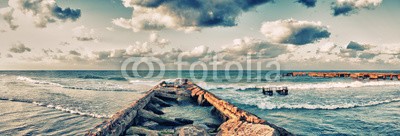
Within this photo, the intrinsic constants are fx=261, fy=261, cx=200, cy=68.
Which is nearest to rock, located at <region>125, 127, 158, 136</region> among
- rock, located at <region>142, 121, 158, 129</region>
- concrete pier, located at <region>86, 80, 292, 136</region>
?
concrete pier, located at <region>86, 80, 292, 136</region>

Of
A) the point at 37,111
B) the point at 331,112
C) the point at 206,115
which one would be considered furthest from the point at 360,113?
the point at 37,111

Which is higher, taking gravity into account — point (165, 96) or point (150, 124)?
point (165, 96)

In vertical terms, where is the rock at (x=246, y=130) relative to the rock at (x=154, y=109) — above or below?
above

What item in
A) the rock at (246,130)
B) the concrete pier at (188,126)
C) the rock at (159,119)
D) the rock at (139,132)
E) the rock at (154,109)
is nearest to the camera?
the rock at (246,130)

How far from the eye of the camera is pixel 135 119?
29.3 feet

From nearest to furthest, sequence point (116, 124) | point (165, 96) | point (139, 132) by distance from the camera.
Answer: point (116, 124) → point (139, 132) → point (165, 96)

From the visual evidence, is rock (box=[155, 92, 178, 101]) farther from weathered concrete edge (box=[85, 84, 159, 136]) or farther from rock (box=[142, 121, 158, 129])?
weathered concrete edge (box=[85, 84, 159, 136])

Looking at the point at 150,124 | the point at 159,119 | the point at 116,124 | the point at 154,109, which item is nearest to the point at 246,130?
the point at 116,124

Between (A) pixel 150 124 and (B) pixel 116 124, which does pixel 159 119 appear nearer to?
(A) pixel 150 124

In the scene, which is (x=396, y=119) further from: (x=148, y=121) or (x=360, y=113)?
(x=148, y=121)

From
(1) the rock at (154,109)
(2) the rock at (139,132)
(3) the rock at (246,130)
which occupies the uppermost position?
(3) the rock at (246,130)

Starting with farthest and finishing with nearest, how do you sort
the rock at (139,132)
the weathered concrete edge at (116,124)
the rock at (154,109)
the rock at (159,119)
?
the rock at (154,109) → the rock at (159,119) → the rock at (139,132) → the weathered concrete edge at (116,124)

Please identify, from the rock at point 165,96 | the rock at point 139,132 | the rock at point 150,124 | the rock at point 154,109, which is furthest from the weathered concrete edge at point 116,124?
the rock at point 165,96

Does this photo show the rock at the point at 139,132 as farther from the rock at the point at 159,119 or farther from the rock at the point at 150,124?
the rock at the point at 159,119
